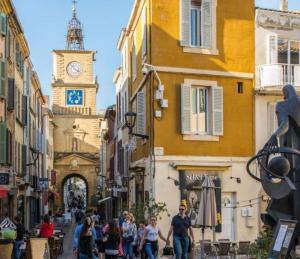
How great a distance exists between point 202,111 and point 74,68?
65.4 meters

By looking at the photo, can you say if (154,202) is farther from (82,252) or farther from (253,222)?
(82,252)

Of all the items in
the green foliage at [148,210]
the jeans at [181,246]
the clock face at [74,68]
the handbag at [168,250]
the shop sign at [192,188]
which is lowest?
the handbag at [168,250]

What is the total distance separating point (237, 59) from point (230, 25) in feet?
4.40

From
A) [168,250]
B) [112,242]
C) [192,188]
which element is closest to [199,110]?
[192,188]

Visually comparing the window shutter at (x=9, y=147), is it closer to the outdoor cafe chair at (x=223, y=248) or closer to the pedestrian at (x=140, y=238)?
the pedestrian at (x=140, y=238)

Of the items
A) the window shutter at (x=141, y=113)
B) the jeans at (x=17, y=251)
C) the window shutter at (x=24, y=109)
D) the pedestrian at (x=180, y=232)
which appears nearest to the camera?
the pedestrian at (x=180, y=232)

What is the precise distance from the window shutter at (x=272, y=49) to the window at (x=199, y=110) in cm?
286

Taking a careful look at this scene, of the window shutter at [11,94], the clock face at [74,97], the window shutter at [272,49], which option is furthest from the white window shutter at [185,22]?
→ the clock face at [74,97]

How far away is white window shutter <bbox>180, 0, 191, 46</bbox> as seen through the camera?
25.8 m

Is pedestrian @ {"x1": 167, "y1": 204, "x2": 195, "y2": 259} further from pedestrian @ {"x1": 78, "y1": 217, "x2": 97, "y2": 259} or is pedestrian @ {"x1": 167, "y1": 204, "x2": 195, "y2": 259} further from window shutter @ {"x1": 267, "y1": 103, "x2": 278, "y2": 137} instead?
window shutter @ {"x1": 267, "y1": 103, "x2": 278, "y2": 137}

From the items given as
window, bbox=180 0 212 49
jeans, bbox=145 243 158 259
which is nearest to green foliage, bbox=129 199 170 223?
jeans, bbox=145 243 158 259

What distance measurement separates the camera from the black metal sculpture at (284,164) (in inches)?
419

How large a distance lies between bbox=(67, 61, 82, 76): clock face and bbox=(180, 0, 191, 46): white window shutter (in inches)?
2549

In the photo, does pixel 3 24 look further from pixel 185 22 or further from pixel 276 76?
pixel 276 76
